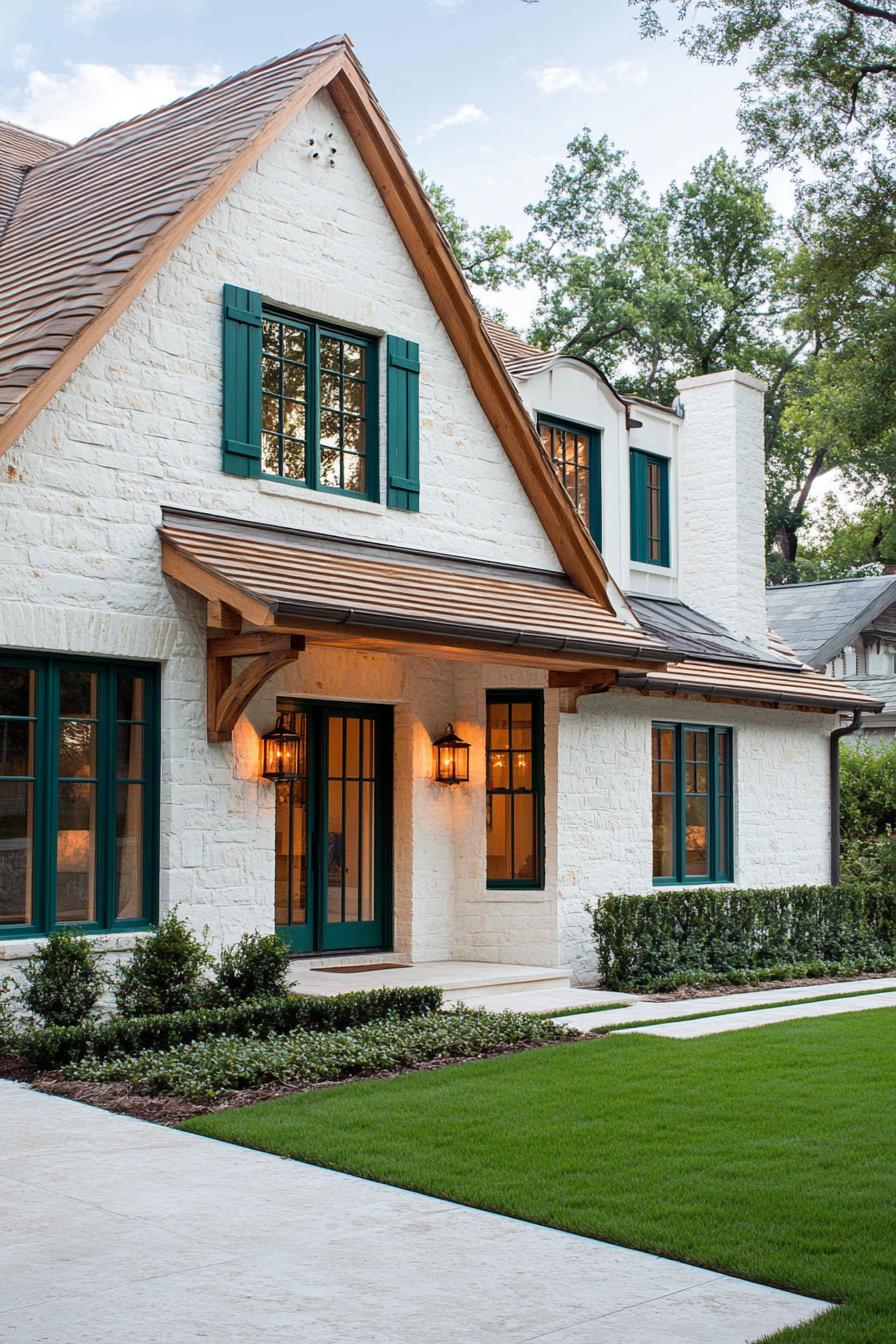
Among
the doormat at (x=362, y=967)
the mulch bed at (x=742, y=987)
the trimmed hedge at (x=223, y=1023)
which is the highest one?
the trimmed hedge at (x=223, y=1023)

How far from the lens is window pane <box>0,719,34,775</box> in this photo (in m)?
9.36

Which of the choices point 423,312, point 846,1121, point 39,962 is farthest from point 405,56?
point 846,1121

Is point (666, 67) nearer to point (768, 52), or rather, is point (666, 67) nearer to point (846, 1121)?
point (768, 52)

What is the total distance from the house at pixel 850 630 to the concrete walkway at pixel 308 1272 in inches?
809

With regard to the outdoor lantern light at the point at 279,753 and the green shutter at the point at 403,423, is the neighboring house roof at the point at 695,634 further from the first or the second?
the outdoor lantern light at the point at 279,753

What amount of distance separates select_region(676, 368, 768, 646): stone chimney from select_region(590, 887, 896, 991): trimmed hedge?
137 inches

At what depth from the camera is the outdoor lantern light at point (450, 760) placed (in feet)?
43.0

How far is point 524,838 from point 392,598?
3.39 meters

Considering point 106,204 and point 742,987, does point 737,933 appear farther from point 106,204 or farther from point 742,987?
point 106,204

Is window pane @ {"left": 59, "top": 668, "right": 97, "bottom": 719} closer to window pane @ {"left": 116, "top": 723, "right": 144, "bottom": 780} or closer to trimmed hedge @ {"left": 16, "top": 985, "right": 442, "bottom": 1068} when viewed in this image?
window pane @ {"left": 116, "top": 723, "right": 144, "bottom": 780}

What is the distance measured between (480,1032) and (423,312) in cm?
634

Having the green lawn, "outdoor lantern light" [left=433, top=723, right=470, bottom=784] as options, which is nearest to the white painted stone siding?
"outdoor lantern light" [left=433, top=723, right=470, bottom=784]

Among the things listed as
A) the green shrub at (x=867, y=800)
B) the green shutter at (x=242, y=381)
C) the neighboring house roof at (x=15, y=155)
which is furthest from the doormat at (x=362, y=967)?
the green shrub at (x=867, y=800)

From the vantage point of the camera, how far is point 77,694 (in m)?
9.77
